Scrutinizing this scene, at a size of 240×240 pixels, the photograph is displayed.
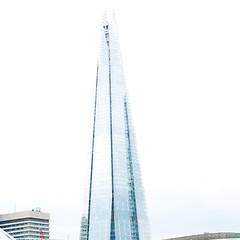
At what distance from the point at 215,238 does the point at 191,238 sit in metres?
5.81

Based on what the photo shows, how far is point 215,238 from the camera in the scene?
105m

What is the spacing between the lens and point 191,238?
10906 cm

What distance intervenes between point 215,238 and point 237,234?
4.59 m

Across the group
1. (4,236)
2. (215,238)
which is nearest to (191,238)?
(215,238)

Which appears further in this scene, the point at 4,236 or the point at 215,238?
the point at 4,236

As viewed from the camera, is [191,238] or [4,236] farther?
[4,236]

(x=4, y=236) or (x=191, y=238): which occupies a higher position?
(x=4, y=236)

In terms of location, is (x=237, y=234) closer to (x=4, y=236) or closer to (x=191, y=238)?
(x=191, y=238)

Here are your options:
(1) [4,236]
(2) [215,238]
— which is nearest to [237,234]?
(2) [215,238]

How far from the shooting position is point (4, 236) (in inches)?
4921

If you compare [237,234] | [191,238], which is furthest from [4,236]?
[237,234]

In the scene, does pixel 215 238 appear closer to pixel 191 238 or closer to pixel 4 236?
pixel 191 238

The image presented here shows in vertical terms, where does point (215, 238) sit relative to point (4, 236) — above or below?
below

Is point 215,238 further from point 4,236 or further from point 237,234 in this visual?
point 4,236
